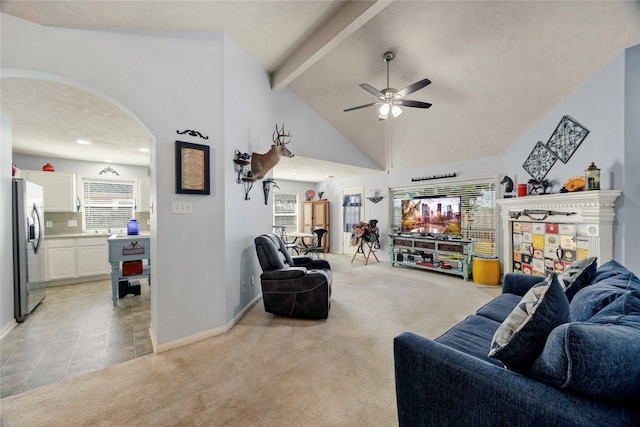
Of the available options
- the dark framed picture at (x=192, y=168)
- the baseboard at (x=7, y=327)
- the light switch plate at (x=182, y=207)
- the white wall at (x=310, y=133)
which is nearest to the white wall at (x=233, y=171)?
the dark framed picture at (x=192, y=168)

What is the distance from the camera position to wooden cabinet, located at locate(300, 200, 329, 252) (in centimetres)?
796

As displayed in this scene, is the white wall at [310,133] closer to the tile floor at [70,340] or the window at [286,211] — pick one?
the window at [286,211]

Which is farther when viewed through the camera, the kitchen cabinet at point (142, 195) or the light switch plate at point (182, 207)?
the kitchen cabinet at point (142, 195)

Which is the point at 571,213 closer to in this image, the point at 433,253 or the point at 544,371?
the point at 433,253

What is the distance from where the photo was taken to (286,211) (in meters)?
8.63

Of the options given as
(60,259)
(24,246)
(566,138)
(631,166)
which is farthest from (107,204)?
(631,166)

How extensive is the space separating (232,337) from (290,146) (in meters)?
3.38

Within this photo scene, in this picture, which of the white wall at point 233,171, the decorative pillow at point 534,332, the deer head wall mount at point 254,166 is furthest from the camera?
the deer head wall mount at point 254,166

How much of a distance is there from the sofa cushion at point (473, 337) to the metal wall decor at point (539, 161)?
11.1ft

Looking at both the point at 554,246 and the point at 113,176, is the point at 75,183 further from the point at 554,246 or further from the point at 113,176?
the point at 554,246

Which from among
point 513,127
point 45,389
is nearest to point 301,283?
point 45,389

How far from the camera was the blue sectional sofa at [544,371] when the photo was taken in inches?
30.8

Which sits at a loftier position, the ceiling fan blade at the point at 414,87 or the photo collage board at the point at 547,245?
the ceiling fan blade at the point at 414,87

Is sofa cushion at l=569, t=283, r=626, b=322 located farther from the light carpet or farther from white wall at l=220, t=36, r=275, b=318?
white wall at l=220, t=36, r=275, b=318
